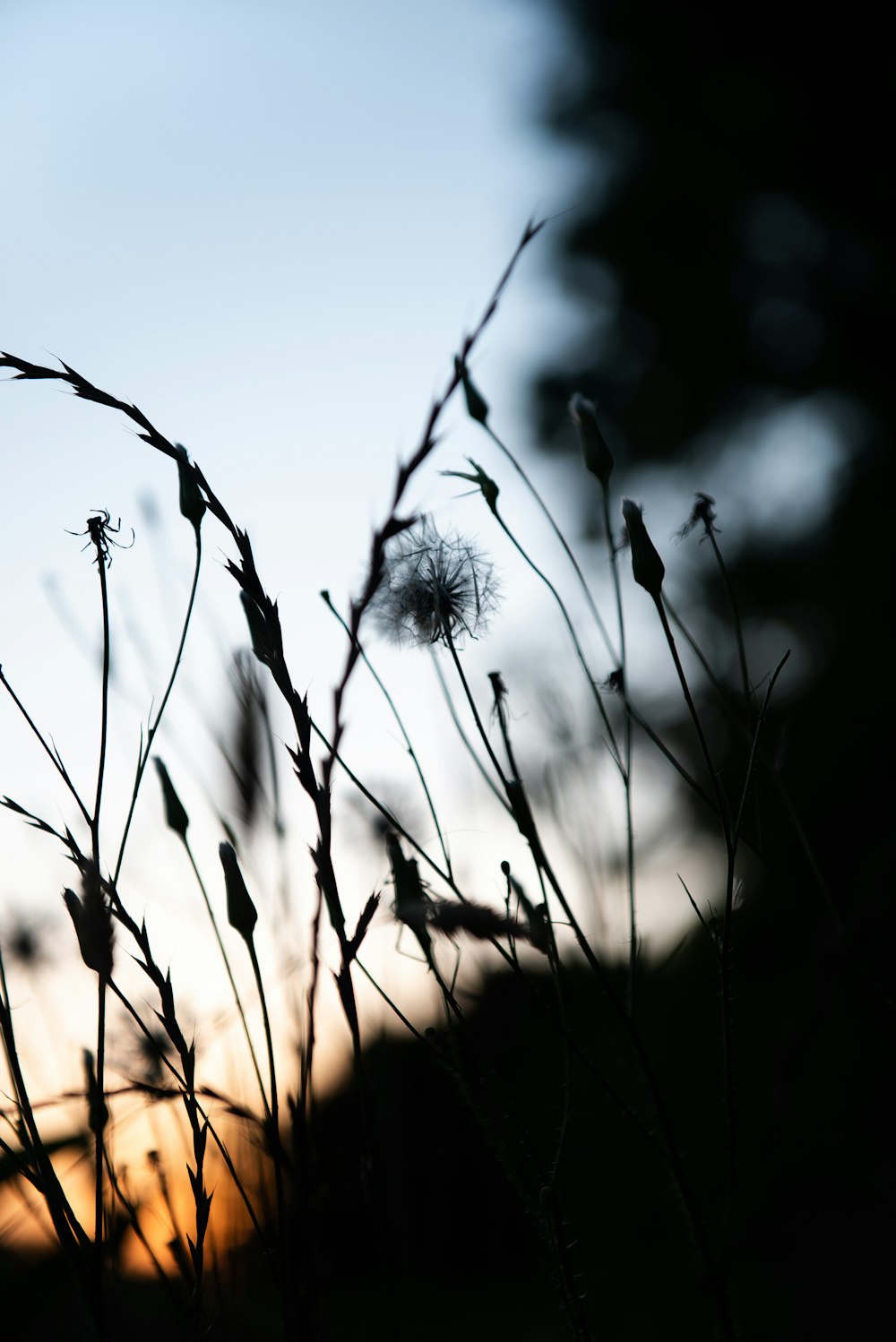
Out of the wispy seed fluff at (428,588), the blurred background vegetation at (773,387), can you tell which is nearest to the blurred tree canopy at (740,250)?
the blurred background vegetation at (773,387)

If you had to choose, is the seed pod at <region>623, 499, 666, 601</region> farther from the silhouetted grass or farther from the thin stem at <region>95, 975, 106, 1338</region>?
the thin stem at <region>95, 975, 106, 1338</region>

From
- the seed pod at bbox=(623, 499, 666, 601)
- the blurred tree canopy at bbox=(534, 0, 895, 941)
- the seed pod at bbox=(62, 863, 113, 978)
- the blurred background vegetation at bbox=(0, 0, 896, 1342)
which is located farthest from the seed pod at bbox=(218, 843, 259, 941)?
the blurred tree canopy at bbox=(534, 0, 895, 941)

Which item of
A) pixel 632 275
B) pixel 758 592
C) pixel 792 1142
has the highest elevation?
pixel 632 275

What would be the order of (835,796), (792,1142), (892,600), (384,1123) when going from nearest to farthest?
(384,1123), (792,1142), (835,796), (892,600)

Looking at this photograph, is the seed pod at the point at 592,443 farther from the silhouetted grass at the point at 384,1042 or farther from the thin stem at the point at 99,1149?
the thin stem at the point at 99,1149

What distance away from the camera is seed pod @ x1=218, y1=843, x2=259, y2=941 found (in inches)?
20.9

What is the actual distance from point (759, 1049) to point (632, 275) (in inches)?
215

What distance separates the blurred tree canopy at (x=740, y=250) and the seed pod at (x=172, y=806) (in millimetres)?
5367

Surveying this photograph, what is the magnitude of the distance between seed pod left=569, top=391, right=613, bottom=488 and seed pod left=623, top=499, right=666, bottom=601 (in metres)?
0.13

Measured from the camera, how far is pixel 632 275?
7.14 m

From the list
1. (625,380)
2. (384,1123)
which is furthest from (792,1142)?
(625,380)

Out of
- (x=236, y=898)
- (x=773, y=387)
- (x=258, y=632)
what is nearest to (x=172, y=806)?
(x=236, y=898)

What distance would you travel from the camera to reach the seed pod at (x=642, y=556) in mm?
553

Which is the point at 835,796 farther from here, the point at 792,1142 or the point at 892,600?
the point at 792,1142
